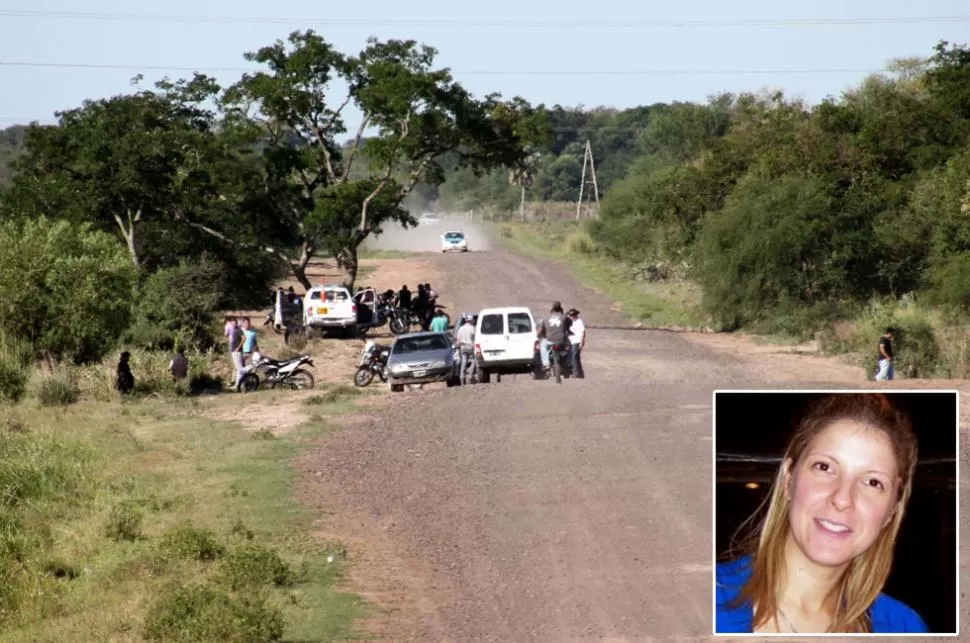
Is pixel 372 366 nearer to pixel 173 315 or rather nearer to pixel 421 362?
pixel 421 362

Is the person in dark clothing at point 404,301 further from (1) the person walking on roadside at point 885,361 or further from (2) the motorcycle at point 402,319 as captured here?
(1) the person walking on roadside at point 885,361

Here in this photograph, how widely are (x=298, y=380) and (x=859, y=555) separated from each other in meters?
28.0

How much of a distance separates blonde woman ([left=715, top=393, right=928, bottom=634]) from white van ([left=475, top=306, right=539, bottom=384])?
2550 cm

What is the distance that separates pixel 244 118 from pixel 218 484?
85.2 feet

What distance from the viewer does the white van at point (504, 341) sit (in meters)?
32.0

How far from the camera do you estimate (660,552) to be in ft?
54.1

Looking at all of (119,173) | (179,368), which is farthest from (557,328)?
(119,173)

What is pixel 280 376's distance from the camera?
3378cm

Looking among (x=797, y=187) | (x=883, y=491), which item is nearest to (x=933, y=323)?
(x=797, y=187)

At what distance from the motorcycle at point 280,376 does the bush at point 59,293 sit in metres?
5.41

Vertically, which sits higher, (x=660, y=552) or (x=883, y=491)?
(x=883, y=491)

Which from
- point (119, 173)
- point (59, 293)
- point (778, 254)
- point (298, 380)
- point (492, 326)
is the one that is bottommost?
point (298, 380)

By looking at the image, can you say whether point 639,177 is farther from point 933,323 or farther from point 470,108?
point 933,323

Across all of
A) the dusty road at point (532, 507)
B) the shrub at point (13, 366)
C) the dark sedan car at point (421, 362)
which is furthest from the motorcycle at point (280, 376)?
the shrub at point (13, 366)
